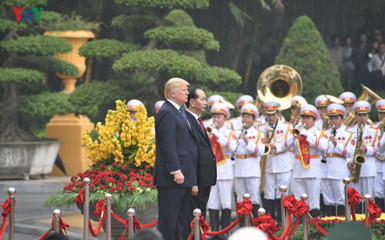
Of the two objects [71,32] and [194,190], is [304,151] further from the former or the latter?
[71,32]

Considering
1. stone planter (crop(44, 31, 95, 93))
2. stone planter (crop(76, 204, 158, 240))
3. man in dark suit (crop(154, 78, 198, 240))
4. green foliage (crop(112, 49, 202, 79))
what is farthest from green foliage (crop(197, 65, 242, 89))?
man in dark suit (crop(154, 78, 198, 240))

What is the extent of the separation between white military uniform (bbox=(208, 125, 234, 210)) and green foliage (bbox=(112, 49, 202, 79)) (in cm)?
372

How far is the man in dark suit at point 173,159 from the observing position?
8.07 meters

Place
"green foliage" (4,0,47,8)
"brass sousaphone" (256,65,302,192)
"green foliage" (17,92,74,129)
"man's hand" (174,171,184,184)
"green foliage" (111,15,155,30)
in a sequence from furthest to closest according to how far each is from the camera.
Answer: "green foliage" (17,92,74,129), "green foliage" (4,0,47,8), "green foliage" (111,15,155,30), "brass sousaphone" (256,65,302,192), "man's hand" (174,171,184,184)

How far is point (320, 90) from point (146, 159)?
35.1 ft

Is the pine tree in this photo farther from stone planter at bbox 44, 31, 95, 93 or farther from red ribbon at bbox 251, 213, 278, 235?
red ribbon at bbox 251, 213, 278, 235

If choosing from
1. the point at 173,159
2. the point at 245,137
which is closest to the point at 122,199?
the point at 173,159

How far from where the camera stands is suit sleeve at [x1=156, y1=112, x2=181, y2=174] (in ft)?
26.3

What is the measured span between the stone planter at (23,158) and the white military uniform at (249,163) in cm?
729

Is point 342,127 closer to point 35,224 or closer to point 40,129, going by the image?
point 35,224

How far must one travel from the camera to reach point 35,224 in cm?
1245

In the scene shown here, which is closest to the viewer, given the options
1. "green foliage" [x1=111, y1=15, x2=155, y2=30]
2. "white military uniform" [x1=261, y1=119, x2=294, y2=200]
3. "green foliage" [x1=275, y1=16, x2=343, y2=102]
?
"white military uniform" [x1=261, y1=119, x2=294, y2=200]

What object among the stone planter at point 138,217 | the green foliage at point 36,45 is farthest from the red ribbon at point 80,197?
the green foliage at point 36,45

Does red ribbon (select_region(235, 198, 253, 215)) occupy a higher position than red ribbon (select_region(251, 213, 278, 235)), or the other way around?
red ribbon (select_region(235, 198, 253, 215))
